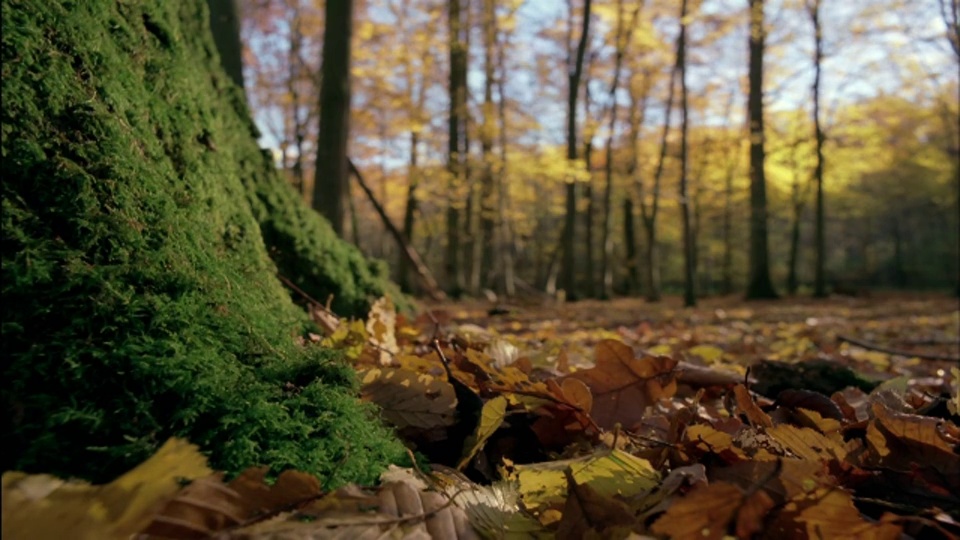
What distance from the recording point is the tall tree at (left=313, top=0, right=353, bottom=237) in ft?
18.7

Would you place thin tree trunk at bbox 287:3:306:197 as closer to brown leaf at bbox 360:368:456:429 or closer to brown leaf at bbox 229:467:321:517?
brown leaf at bbox 360:368:456:429

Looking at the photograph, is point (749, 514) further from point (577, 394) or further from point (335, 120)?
point (335, 120)

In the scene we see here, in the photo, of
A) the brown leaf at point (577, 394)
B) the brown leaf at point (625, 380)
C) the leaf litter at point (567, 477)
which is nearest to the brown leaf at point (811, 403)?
the leaf litter at point (567, 477)

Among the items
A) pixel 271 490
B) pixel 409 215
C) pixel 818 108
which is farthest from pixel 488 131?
pixel 271 490

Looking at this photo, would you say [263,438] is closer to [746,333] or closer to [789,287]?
[746,333]

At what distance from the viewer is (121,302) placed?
0.92m

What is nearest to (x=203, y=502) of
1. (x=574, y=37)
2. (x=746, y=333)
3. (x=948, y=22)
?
(x=746, y=333)

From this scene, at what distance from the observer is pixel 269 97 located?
20.8 meters

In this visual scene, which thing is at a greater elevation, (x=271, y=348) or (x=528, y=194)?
(x=528, y=194)

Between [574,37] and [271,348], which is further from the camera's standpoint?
[574,37]

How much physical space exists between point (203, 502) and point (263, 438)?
0.60 ft

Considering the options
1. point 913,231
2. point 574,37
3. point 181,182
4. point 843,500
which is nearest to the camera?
point 843,500

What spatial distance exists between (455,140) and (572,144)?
2.88m

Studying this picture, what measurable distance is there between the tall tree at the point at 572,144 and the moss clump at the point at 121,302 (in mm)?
13283
